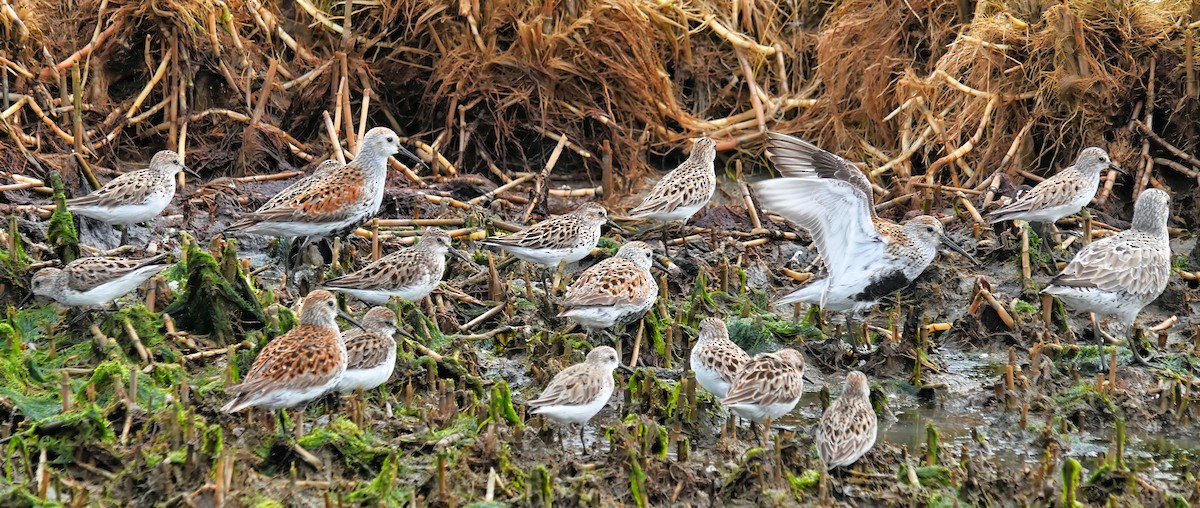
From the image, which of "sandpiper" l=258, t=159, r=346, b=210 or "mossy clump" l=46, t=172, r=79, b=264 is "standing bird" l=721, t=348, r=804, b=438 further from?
"mossy clump" l=46, t=172, r=79, b=264

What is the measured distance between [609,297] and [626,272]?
1.42ft

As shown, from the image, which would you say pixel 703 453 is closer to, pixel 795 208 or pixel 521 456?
pixel 521 456

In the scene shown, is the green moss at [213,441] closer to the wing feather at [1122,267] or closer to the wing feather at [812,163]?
the wing feather at [812,163]

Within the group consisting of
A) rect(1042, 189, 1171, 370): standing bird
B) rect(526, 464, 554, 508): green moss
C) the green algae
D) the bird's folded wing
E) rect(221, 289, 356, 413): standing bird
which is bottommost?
rect(1042, 189, 1171, 370): standing bird

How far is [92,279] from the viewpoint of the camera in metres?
8.73

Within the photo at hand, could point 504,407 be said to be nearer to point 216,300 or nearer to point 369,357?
point 369,357

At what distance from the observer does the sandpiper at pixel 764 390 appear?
25.5 feet

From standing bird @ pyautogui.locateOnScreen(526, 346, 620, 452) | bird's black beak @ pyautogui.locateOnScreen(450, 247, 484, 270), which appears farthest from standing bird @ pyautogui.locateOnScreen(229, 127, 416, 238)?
standing bird @ pyautogui.locateOnScreen(526, 346, 620, 452)

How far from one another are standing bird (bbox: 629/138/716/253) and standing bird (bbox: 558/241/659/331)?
6.16 ft

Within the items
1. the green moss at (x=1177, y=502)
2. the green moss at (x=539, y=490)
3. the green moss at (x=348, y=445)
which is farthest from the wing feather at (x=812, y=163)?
the green moss at (x=348, y=445)

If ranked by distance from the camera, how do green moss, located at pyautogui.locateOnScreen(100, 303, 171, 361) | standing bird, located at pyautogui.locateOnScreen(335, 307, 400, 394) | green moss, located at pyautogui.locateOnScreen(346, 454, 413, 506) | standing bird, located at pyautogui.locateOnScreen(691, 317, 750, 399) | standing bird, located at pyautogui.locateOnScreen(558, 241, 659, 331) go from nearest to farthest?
green moss, located at pyautogui.locateOnScreen(346, 454, 413, 506), standing bird, located at pyautogui.locateOnScreen(335, 307, 400, 394), standing bird, located at pyautogui.locateOnScreen(691, 317, 750, 399), green moss, located at pyautogui.locateOnScreen(100, 303, 171, 361), standing bird, located at pyautogui.locateOnScreen(558, 241, 659, 331)

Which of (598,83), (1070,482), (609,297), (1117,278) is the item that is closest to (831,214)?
(609,297)

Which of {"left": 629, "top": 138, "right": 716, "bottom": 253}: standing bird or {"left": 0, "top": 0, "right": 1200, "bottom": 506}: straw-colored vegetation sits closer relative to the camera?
{"left": 0, "top": 0, "right": 1200, "bottom": 506}: straw-colored vegetation

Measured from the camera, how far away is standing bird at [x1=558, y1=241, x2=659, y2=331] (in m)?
9.18
